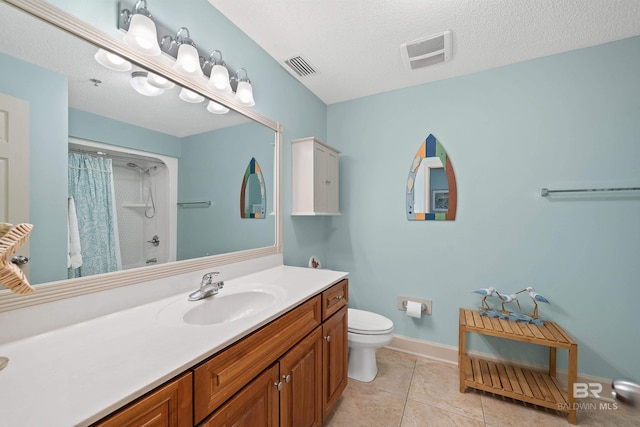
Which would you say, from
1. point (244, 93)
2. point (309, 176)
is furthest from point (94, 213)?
point (309, 176)

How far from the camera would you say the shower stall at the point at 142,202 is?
3.36ft

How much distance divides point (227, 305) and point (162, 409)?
0.65 m

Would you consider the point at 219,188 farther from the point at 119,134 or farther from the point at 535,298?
the point at 535,298

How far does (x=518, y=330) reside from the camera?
1679mm

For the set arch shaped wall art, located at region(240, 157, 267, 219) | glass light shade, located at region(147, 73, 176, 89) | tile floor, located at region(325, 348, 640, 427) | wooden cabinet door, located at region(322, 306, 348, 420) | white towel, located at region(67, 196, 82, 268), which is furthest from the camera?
arch shaped wall art, located at region(240, 157, 267, 219)

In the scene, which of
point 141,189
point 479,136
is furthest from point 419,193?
point 141,189

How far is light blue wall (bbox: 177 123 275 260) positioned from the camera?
50.7 inches

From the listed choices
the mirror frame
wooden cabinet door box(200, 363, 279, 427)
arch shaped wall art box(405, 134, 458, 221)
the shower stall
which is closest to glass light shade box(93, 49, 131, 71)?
the mirror frame

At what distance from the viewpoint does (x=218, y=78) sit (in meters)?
1.36

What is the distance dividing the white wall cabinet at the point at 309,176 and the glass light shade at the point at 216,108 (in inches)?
26.4

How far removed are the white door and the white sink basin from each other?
484mm

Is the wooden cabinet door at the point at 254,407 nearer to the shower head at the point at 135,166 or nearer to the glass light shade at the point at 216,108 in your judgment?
the shower head at the point at 135,166

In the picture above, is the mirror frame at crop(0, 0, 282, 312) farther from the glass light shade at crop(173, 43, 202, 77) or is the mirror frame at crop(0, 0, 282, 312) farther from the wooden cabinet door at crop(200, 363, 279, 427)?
the wooden cabinet door at crop(200, 363, 279, 427)

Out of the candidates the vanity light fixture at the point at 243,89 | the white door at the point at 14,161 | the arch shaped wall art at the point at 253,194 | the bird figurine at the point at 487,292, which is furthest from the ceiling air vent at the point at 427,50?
the white door at the point at 14,161
